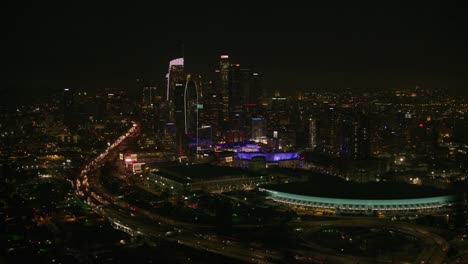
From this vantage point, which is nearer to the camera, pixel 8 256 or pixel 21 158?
pixel 8 256

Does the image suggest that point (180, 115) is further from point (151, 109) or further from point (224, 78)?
point (151, 109)

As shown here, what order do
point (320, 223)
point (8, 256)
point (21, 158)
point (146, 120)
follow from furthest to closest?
point (146, 120) → point (21, 158) → point (320, 223) → point (8, 256)

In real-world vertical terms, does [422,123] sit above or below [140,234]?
above

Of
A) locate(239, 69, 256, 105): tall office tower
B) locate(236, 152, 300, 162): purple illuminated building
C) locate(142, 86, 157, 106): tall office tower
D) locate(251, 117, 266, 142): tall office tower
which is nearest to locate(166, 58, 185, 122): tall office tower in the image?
locate(239, 69, 256, 105): tall office tower

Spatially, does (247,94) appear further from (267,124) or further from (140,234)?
(140,234)

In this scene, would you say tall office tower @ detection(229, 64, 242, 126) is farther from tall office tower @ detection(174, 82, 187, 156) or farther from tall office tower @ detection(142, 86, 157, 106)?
tall office tower @ detection(142, 86, 157, 106)

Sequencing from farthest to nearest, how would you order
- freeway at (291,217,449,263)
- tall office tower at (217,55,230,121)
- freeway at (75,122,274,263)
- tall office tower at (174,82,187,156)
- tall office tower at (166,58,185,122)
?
tall office tower at (217,55,230,121) → tall office tower at (166,58,185,122) → tall office tower at (174,82,187,156) → freeway at (75,122,274,263) → freeway at (291,217,449,263)

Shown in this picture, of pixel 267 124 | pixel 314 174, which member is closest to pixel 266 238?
pixel 314 174

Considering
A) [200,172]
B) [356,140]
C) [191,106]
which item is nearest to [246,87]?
[191,106]

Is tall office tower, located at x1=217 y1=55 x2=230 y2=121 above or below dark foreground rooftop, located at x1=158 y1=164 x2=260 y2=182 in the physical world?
above
